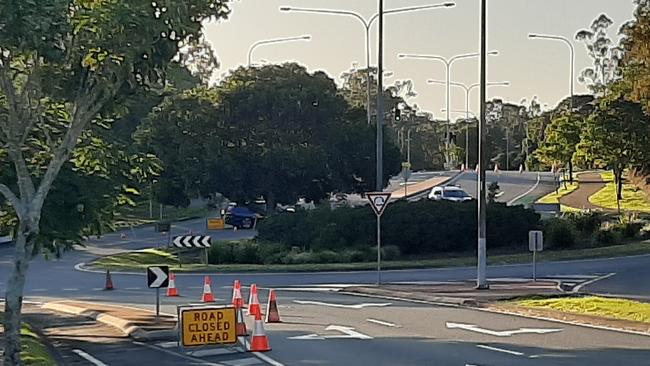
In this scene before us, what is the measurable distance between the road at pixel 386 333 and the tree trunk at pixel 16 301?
9.34 ft

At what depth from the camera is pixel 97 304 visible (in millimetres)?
31328

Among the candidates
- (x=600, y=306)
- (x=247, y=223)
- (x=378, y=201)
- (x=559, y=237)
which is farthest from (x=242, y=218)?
(x=600, y=306)

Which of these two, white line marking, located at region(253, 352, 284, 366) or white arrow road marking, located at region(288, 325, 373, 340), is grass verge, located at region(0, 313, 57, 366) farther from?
white arrow road marking, located at region(288, 325, 373, 340)

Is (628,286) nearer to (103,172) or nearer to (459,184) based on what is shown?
(103,172)

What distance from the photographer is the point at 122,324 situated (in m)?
24.8

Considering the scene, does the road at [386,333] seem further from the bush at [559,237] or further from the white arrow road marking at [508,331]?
the bush at [559,237]

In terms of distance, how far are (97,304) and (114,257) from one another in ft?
82.8

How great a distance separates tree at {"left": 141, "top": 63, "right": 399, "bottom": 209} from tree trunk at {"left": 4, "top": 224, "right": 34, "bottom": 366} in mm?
43399

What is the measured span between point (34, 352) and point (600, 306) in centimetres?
1115

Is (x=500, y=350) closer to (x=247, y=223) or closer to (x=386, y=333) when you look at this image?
(x=386, y=333)

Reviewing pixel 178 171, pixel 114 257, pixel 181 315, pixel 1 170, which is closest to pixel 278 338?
pixel 181 315

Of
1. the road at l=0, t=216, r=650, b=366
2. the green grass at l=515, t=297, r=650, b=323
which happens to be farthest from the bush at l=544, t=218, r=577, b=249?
the green grass at l=515, t=297, r=650, b=323

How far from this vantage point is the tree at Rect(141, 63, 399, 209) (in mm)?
61344

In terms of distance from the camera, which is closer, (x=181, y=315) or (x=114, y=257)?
(x=181, y=315)
